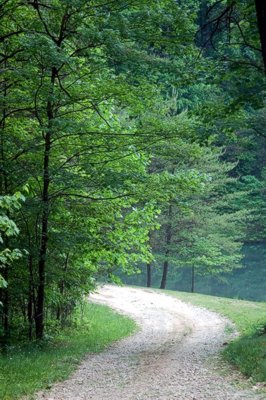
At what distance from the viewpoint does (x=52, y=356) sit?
10.5 m

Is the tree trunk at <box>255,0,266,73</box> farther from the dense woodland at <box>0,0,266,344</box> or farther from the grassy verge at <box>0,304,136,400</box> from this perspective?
the grassy verge at <box>0,304,136,400</box>

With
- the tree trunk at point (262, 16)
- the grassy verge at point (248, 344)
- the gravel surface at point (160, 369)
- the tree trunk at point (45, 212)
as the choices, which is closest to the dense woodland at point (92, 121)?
the tree trunk at point (45, 212)

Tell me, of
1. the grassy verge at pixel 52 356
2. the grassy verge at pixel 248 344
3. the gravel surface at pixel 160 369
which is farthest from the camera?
the grassy verge at pixel 248 344

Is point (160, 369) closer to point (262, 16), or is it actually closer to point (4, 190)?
point (4, 190)

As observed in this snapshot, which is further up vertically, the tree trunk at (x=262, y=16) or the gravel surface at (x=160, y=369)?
the tree trunk at (x=262, y=16)

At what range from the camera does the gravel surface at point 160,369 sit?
25.9ft

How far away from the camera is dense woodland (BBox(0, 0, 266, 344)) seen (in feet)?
33.3

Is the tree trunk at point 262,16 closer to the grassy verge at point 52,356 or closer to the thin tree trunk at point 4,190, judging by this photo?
the thin tree trunk at point 4,190

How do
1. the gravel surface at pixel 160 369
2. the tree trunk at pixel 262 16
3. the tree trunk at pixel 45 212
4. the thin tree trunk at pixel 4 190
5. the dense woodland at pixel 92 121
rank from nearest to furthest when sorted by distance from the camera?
the tree trunk at pixel 262 16, the gravel surface at pixel 160 369, the dense woodland at pixel 92 121, the thin tree trunk at pixel 4 190, the tree trunk at pixel 45 212

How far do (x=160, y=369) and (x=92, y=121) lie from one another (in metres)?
6.45

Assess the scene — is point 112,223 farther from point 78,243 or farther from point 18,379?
point 18,379

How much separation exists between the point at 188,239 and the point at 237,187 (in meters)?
16.7

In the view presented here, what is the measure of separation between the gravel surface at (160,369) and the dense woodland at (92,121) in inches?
94.9

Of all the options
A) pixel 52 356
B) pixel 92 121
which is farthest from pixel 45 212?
→ pixel 52 356
